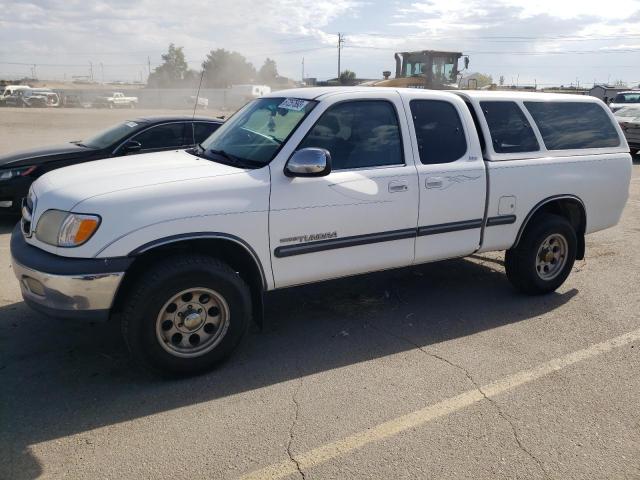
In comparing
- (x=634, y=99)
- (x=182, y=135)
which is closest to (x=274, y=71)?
(x=634, y=99)

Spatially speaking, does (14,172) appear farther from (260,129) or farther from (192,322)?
(192,322)

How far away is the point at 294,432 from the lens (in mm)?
3178

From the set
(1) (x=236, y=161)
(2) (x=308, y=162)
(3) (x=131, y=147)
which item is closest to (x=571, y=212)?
(2) (x=308, y=162)

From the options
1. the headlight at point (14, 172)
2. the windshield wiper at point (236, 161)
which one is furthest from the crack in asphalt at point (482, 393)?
the headlight at point (14, 172)

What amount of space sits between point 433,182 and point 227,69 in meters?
97.8

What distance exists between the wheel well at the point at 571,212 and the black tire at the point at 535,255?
89mm

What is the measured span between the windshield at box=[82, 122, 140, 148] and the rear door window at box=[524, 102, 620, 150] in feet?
17.6

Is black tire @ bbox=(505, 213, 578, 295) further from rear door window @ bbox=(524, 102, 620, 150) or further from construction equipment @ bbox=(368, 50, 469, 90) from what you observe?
construction equipment @ bbox=(368, 50, 469, 90)

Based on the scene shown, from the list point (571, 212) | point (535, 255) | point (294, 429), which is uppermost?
point (571, 212)

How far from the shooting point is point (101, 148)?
303 inches

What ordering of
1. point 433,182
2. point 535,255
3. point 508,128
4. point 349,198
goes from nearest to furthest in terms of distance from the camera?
point 349,198 < point 433,182 < point 508,128 < point 535,255

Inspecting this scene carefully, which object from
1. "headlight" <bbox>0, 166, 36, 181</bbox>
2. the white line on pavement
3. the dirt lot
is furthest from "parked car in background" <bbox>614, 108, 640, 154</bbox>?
"headlight" <bbox>0, 166, 36, 181</bbox>

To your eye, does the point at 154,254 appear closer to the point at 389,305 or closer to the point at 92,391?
the point at 92,391

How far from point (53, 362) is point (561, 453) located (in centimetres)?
328
